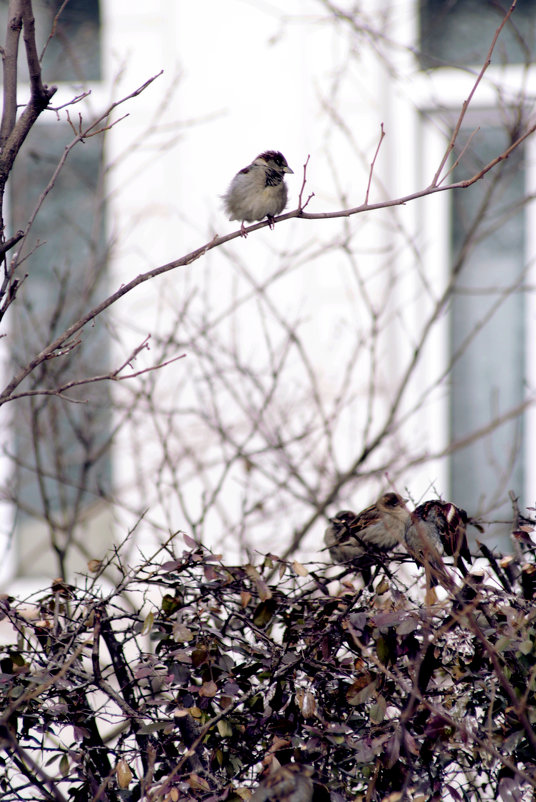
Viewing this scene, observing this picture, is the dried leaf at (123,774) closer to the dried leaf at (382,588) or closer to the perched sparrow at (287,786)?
the perched sparrow at (287,786)

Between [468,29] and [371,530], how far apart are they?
10.00ft

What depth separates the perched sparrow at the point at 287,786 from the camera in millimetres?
1333

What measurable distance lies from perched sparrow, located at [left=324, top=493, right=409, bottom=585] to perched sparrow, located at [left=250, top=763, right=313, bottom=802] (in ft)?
1.47

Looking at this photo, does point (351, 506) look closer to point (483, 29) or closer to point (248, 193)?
point (248, 193)

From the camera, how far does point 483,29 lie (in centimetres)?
405

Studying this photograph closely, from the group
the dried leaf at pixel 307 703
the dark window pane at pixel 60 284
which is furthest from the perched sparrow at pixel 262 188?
the dried leaf at pixel 307 703

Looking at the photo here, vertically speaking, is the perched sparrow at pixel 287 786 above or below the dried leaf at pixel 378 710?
below

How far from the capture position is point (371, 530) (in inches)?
77.7

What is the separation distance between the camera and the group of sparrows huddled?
1591 mm

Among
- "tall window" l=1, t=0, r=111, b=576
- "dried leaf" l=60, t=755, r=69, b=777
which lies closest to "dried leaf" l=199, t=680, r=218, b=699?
"dried leaf" l=60, t=755, r=69, b=777

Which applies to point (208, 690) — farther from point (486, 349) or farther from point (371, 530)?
point (486, 349)

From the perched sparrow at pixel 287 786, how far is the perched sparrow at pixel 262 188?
5.90ft

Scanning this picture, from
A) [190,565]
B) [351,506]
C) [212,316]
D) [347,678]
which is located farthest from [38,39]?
[347,678]

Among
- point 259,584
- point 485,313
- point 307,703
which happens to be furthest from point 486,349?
point 307,703
